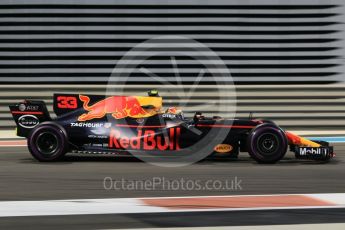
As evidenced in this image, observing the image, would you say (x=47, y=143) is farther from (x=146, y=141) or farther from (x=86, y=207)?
(x=86, y=207)

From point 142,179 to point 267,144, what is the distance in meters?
2.14

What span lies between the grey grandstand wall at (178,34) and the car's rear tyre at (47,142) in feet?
16.3

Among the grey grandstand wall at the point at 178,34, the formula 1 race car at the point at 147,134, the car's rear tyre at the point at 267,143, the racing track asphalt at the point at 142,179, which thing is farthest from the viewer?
the grey grandstand wall at the point at 178,34

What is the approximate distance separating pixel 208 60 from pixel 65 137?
621 cm

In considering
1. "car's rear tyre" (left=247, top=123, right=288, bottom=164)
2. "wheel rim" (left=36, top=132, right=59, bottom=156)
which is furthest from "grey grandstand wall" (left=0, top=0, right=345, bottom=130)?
"car's rear tyre" (left=247, top=123, right=288, bottom=164)

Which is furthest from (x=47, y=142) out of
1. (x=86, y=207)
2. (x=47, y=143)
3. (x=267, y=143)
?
(x=86, y=207)

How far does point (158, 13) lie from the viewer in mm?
14891

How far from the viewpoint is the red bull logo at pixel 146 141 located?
358 inches

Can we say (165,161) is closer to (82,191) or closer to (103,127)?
(103,127)

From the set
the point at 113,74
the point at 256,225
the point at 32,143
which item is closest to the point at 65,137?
the point at 32,143

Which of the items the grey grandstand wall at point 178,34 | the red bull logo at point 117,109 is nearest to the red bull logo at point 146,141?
A: the red bull logo at point 117,109

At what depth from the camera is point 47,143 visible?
9398 mm

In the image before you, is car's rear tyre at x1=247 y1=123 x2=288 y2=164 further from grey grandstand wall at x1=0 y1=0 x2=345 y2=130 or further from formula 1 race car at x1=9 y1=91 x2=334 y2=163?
grey grandstand wall at x1=0 y1=0 x2=345 y2=130

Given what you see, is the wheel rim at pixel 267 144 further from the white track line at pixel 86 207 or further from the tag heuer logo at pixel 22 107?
the tag heuer logo at pixel 22 107
